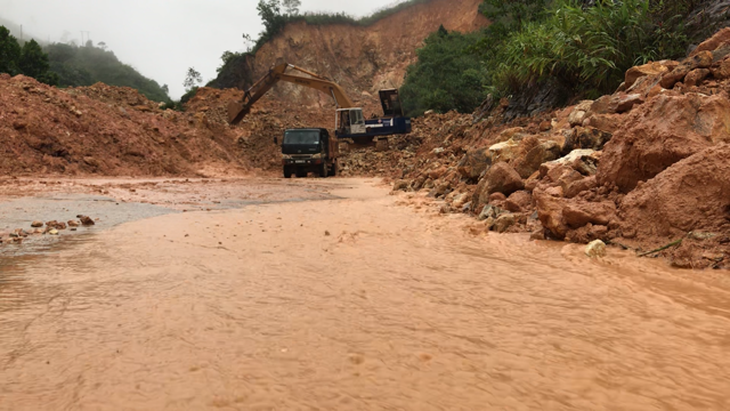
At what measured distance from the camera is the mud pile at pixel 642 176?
12.1 feet

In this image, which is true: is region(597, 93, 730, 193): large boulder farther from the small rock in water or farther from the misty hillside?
the misty hillside

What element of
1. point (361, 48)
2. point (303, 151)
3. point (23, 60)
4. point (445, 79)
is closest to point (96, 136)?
point (303, 151)

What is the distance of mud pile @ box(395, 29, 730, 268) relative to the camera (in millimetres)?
3682

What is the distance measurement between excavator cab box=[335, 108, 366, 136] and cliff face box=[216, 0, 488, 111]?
19425mm

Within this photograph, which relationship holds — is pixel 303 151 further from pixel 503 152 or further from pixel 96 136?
pixel 503 152

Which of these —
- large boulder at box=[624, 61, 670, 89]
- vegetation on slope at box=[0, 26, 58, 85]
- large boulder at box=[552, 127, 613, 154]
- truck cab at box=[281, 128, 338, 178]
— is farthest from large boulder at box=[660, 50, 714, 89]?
vegetation on slope at box=[0, 26, 58, 85]

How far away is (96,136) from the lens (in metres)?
17.4

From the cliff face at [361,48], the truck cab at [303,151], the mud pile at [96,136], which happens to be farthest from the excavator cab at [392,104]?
the cliff face at [361,48]

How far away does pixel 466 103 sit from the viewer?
3070 cm

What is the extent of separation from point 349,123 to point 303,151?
180 inches

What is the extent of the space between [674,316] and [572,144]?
402 centimetres

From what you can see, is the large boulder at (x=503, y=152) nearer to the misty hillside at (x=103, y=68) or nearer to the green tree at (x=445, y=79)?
the green tree at (x=445, y=79)

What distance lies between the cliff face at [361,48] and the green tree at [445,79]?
28.7 ft

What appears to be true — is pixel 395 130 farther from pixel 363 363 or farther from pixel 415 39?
pixel 415 39
